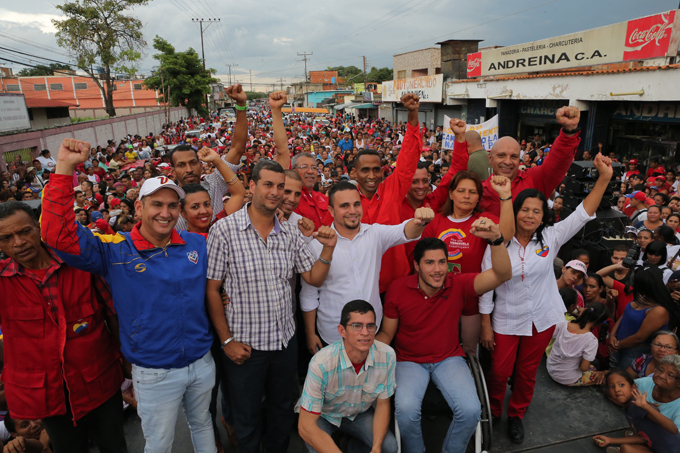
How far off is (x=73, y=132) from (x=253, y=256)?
65.2 ft

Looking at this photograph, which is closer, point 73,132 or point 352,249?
point 352,249

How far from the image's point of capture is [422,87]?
79.6 ft

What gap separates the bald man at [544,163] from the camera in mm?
3352

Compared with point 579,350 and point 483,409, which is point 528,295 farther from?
point 579,350

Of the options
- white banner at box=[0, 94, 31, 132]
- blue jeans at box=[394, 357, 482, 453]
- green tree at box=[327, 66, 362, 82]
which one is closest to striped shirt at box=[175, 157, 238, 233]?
blue jeans at box=[394, 357, 482, 453]

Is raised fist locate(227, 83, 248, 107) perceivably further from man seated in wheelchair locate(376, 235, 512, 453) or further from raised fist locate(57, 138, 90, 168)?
man seated in wheelchair locate(376, 235, 512, 453)

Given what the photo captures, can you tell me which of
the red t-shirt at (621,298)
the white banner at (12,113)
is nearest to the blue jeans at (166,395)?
the red t-shirt at (621,298)

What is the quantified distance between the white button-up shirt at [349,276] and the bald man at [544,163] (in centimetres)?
115

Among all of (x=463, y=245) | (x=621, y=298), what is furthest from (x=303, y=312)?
(x=621, y=298)

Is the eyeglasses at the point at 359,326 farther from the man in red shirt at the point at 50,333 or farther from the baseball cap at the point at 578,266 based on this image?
the baseball cap at the point at 578,266

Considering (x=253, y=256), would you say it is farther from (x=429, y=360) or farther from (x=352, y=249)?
(x=429, y=360)

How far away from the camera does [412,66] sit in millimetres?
32031

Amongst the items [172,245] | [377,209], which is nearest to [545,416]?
[377,209]

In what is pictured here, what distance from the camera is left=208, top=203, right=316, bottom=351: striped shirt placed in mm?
2566
